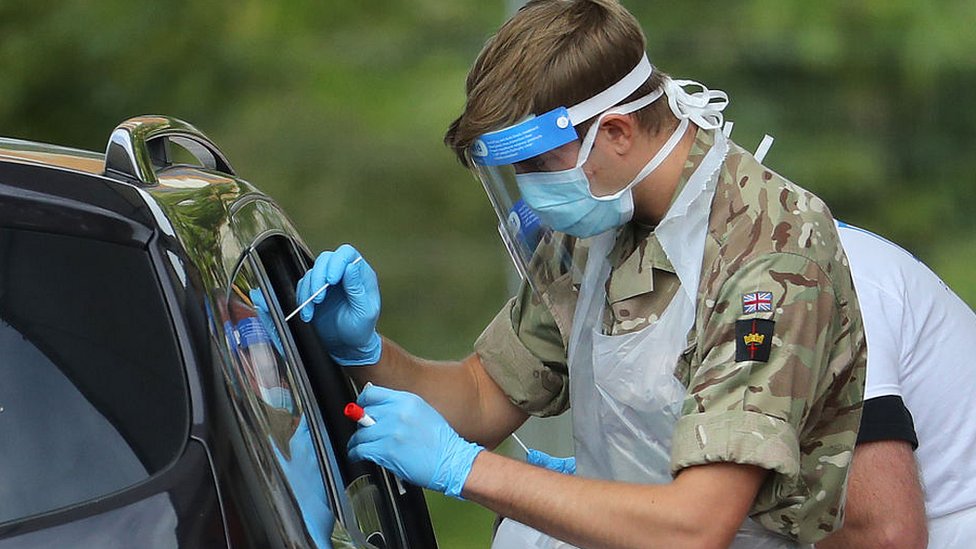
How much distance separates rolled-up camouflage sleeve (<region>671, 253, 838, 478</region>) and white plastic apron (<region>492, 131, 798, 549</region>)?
0.11 metres

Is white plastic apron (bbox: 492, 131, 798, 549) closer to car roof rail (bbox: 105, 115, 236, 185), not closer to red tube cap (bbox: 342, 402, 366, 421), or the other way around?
red tube cap (bbox: 342, 402, 366, 421)

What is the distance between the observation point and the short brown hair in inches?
82.3

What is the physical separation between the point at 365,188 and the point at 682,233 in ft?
17.1

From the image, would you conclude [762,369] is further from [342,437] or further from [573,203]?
[342,437]

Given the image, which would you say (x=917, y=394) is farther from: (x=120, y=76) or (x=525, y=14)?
(x=120, y=76)

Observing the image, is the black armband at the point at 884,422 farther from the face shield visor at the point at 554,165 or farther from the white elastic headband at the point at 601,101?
the white elastic headband at the point at 601,101

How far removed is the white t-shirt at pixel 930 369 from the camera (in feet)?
8.50

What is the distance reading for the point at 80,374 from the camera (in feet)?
4.98

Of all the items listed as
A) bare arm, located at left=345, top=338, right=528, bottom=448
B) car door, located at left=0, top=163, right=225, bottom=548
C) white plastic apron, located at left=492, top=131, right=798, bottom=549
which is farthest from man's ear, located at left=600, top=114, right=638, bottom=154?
car door, located at left=0, top=163, right=225, bottom=548

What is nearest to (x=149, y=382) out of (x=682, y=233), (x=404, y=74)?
(x=682, y=233)

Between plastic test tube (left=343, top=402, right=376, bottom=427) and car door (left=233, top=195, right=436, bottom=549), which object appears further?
plastic test tube (left=343, top=402, right=376, bottom=427)

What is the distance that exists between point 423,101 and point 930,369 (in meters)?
4.57

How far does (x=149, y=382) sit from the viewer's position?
60.0 inches

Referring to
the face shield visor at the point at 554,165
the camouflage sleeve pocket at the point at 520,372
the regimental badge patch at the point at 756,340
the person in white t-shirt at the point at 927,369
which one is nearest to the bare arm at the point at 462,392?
the camouflage sleeve pocket at the point at 520,372
